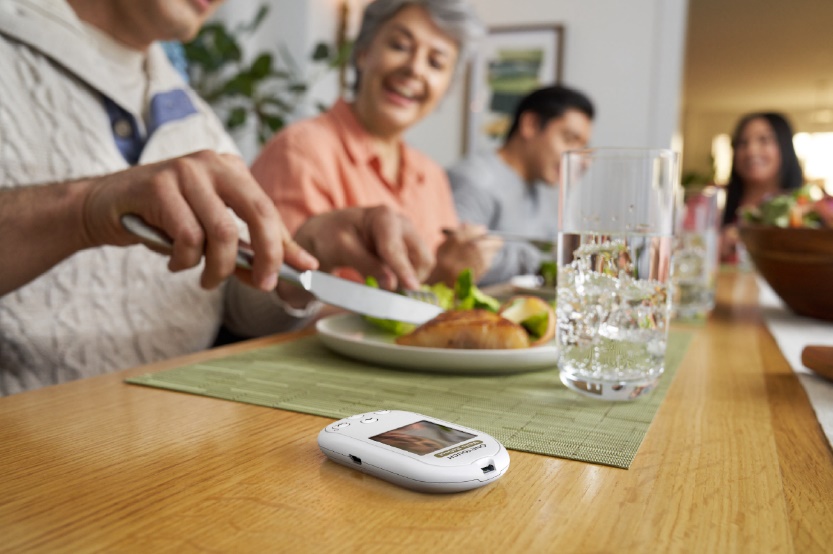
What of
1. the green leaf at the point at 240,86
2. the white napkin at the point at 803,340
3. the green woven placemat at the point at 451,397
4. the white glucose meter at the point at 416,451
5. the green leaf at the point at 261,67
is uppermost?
the green leaf at the point at 261,67

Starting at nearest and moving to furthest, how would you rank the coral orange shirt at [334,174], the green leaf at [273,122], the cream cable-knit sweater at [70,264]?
the cream cable-knit sweater at [70,264] < the coral orange shirt at [334,174] < the green leaf at [273,122]

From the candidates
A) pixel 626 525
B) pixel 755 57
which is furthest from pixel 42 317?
pixel 755 57

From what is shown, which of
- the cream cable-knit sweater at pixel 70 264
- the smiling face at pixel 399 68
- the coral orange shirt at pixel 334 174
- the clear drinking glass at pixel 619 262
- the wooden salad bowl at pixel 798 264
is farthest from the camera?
the smiling face at pixel 399 68

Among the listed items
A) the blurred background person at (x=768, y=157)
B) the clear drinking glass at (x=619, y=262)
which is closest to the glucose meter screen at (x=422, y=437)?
the clear drinking glass at (x=619, y=262)

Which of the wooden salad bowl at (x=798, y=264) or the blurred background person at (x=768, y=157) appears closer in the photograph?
the wooden salad bowl at (x=798, y=264)

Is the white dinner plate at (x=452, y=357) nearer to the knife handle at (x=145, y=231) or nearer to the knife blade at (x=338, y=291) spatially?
the knife blade at (x=338, y=291)

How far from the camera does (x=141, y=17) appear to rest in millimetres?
1104

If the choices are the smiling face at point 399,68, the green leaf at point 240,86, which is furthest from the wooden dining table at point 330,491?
the green leaf at point 240,86

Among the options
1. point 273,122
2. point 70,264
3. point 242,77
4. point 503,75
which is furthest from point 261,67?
point 70,264

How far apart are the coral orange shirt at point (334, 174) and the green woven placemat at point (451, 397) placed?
2.78 ft

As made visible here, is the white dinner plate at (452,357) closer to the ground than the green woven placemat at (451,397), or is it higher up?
higher up

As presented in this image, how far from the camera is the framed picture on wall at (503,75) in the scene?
12.8 feet

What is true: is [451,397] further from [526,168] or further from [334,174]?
[526,168]

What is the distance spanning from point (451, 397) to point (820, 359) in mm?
365
